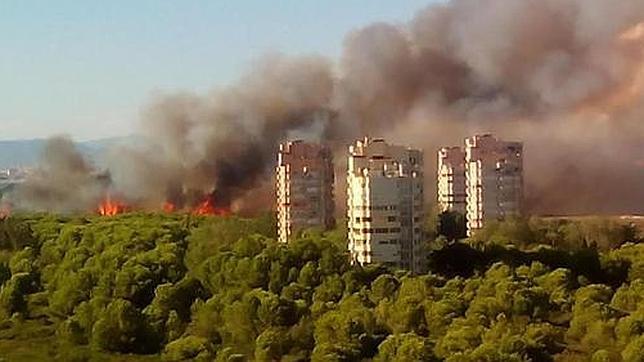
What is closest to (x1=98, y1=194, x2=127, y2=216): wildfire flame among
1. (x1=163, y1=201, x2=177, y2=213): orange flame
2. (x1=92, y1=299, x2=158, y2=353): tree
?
(x1=163, y1=201, x2=177, y2=213): orange flame

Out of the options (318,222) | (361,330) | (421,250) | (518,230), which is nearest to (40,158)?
(318,222)

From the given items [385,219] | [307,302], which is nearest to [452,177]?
[385,219]

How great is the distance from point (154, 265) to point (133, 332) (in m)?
6.39

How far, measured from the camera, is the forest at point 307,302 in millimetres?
22953

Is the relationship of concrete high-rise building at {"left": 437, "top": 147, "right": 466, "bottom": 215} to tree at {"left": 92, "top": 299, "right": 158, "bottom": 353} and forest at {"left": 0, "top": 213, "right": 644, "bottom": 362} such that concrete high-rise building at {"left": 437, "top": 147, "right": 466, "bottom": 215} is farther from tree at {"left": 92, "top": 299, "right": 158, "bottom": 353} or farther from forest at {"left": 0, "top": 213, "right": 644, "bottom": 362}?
tree at {"left": 92, "top": 299, "right": 158, "bottom": 353}

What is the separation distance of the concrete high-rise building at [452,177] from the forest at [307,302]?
33.1 feet

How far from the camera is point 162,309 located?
27.7m

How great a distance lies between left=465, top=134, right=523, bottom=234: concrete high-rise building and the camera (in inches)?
1767

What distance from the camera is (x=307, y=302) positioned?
1078 inches

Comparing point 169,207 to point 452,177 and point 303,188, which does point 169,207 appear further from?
point 303,188

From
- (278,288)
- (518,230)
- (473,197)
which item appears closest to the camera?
(278,288)

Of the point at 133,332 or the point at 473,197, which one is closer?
the point at 133,332

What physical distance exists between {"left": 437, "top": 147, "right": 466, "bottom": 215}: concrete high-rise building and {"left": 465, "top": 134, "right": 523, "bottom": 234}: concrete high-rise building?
7.99 feet

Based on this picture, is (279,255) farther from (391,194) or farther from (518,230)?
(518,230)
